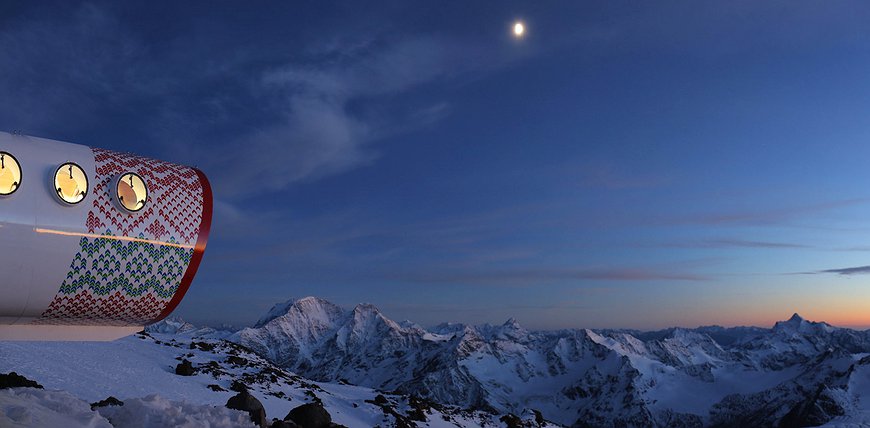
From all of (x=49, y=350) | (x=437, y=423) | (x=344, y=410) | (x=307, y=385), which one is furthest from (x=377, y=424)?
(x=49, y=350)

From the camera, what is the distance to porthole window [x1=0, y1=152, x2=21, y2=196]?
6.37 meters

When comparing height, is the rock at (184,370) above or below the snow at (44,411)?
below

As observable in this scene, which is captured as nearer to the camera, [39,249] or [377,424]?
[39,249]

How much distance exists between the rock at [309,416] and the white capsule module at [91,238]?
14.2 meters

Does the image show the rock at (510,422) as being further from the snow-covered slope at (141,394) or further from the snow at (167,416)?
the snow at (167,416)

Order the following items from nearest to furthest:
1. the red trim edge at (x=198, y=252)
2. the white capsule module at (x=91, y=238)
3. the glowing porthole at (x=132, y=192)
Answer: the white capsule module at (x=91, y=238)
the glowing porthole at (x=132, y=192)
the red trim edge at (x=198, y=252)

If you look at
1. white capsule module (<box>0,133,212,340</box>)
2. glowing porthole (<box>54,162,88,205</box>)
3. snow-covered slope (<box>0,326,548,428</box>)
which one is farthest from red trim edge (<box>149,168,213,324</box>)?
snow-covered slope (<box>0,326,548,428</box>)

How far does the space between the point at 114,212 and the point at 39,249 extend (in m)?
0.94

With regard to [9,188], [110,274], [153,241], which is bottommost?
[110,274]

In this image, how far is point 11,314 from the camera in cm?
687

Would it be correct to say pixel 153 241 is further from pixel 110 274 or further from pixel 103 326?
pixel 103 326

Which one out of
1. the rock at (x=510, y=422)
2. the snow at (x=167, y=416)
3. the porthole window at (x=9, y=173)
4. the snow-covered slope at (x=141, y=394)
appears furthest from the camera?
the rock at (x=510, y=422)

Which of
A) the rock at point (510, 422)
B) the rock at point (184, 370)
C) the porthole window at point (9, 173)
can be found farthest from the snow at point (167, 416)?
the rock at point (510, 422)

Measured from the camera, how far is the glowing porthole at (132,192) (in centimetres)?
712
